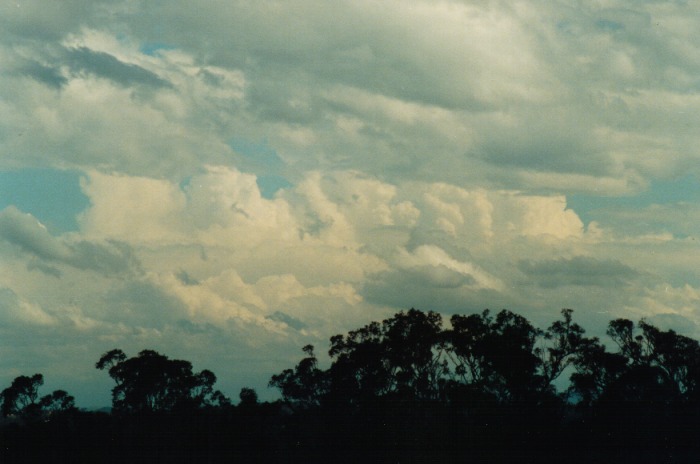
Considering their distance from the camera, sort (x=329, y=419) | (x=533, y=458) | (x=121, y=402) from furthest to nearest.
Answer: (x=121, y=402) < (x=329, y=419) < (x=533, y=458)

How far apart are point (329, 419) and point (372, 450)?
16.3 feet

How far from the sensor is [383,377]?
2901 inches

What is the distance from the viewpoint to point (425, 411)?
6825cm

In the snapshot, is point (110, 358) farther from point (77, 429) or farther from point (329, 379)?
point (329, 379)

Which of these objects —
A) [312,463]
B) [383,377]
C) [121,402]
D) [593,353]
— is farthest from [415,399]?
[121,402]

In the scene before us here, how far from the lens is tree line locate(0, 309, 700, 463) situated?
66.9 metres

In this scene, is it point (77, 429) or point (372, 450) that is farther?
point (77, 429)

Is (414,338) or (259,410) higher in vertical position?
(414,338)

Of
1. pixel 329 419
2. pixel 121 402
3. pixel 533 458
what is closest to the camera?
pixel 533 458

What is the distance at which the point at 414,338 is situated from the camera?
74.6 meters

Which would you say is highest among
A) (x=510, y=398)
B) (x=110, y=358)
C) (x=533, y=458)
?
(x=110, y=358)

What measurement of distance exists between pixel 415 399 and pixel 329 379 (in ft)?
27.2

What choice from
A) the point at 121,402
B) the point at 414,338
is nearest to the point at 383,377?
the point at 414,338

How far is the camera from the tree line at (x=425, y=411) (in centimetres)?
6688
